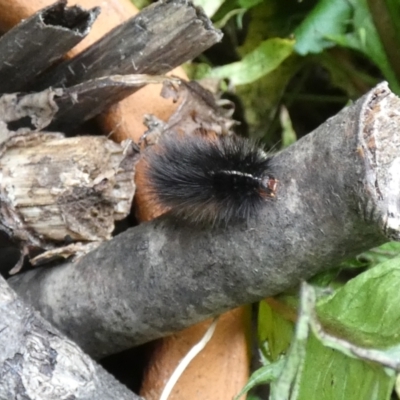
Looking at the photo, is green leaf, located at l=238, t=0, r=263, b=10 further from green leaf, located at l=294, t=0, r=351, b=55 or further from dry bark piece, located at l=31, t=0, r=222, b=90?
dry bark piece, located at l=31, t=0, r=222, b=90

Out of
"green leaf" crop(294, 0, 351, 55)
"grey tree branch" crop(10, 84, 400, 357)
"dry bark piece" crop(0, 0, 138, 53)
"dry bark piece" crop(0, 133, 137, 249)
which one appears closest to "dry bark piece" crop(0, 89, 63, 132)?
"dry bark piece" crop(0, 133, 137, 249)

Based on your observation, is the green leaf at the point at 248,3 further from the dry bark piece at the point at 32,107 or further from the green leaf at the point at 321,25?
the dry bark piece at the point at 32,107

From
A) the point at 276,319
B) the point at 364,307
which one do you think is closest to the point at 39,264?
the point at 276,319

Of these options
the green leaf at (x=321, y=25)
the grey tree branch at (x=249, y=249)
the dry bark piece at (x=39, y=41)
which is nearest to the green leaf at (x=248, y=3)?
the green leaf at (x=321, y=25)

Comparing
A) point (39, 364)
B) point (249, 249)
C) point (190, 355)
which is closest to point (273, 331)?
point (190, 355)

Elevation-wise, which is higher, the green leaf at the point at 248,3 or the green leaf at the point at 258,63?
the green leaf at the point at 248,3

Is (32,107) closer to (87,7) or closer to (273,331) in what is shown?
(87,7)
